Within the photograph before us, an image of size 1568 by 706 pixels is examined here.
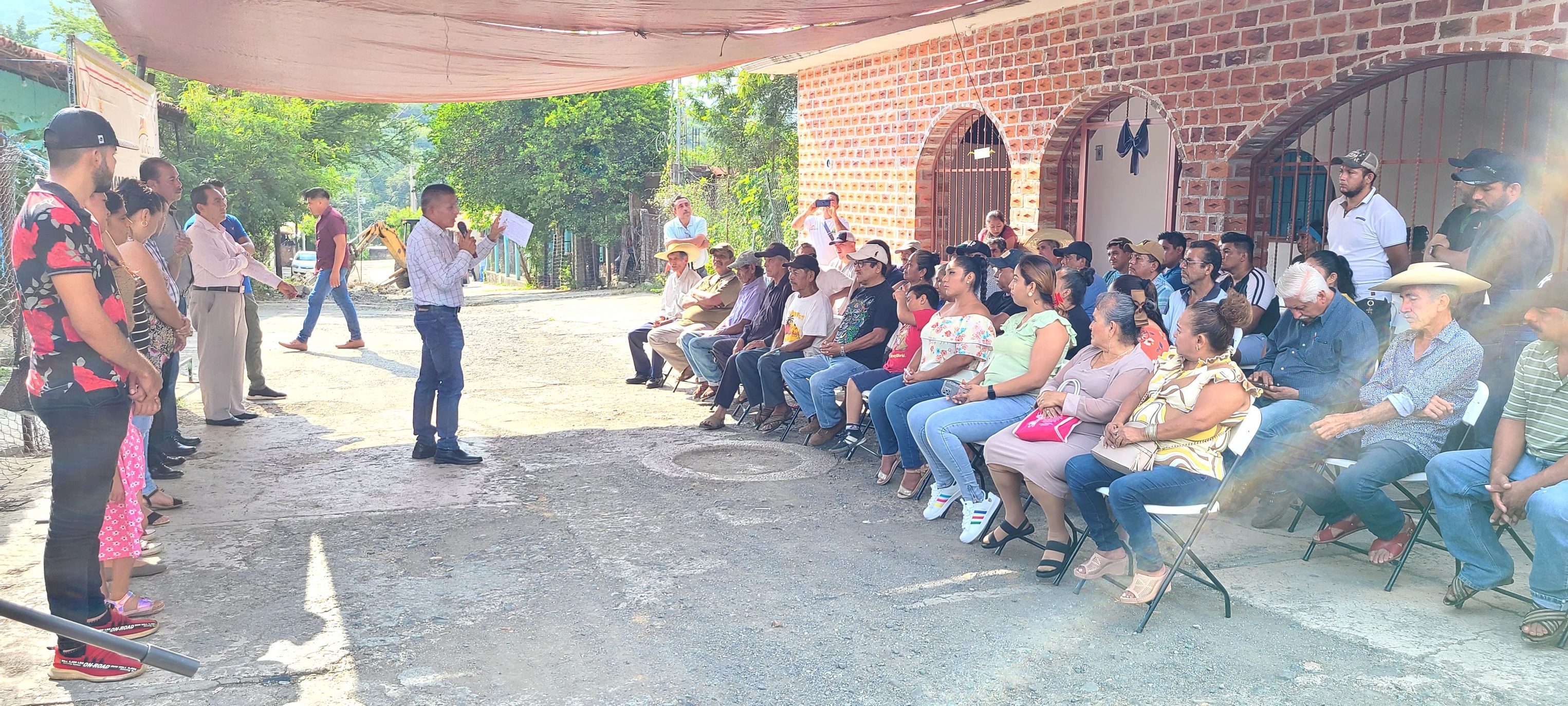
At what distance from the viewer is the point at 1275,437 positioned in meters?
5.18

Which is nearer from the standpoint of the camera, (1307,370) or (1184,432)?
(1184,432)

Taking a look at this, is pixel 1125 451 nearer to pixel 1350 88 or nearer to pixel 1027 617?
pixel 1027 617

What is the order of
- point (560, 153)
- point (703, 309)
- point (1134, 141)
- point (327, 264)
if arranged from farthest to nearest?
point (560, 153), point (327, 264), point (1134, 141), point (703, 309)

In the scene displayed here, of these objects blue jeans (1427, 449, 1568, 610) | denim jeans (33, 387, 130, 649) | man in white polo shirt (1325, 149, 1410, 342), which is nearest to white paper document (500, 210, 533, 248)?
denim jeans (33, 387, 130, 649)

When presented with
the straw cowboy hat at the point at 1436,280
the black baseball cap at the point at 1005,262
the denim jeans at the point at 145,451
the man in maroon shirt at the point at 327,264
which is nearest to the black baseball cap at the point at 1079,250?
the black baseball cap at the point at 1005,262

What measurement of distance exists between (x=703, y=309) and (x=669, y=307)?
0.61 meters

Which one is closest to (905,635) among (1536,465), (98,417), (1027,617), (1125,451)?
(1027,617)

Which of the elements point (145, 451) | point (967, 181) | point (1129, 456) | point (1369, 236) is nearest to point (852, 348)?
point (1129, 456)

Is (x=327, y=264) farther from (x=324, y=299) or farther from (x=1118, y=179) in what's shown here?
(x=1118, y=179)

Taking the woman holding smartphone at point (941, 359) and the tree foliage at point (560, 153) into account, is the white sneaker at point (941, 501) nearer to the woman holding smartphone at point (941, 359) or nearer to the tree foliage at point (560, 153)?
the woman holding smartphone at point (941, 359)

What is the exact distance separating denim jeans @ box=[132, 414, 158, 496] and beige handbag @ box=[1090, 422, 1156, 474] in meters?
3.77

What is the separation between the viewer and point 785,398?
8102 millimetres

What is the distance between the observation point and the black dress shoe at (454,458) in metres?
6.87

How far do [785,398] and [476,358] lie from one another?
452cm
